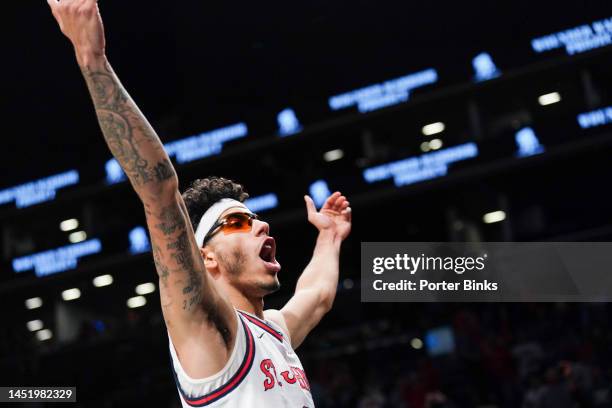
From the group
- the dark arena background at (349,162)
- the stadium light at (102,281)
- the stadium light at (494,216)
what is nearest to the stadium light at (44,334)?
the dark arena background at (349,162)

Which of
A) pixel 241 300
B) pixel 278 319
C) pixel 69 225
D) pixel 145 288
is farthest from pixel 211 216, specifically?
pixel 145 288

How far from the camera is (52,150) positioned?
14.4 metres

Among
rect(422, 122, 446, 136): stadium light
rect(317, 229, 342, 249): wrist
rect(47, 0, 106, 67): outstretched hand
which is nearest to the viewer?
rect(47, 0, 106, 67): outstretched hand

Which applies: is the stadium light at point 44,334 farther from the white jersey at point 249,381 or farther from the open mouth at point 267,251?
the white jersey at point 249,381

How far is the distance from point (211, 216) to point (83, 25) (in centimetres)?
128

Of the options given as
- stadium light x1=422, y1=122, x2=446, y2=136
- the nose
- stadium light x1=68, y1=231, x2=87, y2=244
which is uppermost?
stadium light x1=422, y1=122, x2=446, y2=136

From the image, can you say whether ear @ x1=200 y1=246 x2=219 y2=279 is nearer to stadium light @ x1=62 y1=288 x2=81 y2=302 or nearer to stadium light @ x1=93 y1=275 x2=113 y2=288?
stadium light @ x1=93 y1=275 x2=113 y2=288

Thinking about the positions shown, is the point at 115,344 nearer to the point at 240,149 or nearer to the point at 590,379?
the point at 240,149

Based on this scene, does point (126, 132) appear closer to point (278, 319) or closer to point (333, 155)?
point (278, 319)

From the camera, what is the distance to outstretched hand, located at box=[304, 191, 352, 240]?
446cm

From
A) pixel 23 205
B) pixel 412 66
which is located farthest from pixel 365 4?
pixel 23 205

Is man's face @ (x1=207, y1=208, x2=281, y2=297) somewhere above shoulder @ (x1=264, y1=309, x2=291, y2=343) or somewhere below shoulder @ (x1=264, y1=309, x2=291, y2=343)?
above

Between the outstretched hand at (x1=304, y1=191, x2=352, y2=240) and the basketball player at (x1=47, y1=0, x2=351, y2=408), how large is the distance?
0.71m

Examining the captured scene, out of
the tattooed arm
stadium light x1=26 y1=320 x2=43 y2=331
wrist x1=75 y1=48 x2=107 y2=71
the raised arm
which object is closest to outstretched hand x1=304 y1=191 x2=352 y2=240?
the raised arm
